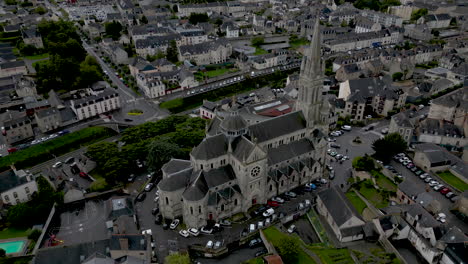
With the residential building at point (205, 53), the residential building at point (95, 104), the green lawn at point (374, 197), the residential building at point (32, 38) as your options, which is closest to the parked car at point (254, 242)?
the green lawn at point (374, 197)

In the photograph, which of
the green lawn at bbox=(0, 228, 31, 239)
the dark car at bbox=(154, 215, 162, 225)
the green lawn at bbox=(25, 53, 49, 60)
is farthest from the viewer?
the green lawn at bbox=(25, 53, 49, 60)

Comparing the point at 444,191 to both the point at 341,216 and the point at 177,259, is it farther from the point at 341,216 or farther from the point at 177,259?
the point at 177,259

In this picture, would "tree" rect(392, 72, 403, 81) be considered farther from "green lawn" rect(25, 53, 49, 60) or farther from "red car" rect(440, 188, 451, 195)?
"green lawn" rect(25, 53, 49, 60)

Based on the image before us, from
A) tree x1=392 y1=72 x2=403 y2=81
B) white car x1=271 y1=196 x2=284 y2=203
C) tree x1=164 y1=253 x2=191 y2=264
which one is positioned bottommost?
white car x1=271 y1=196 x2=284 y2=203

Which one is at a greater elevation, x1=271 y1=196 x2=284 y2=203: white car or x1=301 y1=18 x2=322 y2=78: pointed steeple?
x1=301 y1=18 x2=322 y2=78: pointed steeple

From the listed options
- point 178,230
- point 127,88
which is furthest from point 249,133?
point 127,88

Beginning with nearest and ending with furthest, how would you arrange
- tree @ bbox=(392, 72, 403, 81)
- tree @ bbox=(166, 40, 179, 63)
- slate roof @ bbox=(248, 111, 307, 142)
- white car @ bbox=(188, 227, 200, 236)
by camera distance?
white car @ bbox=(188, 227, 200, 236) → slate roof @ bbox=(248, 111, 307, 142) → tree @ bbox=(392, 72, 403, 81) → tree @ bbox=(166, 40, 179, 63)

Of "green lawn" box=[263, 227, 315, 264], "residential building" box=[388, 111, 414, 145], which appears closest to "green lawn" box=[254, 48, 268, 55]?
"residential building" box=[388, 111, 414, 145]

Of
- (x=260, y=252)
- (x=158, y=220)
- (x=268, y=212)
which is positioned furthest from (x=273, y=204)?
(x=158, y=220)
